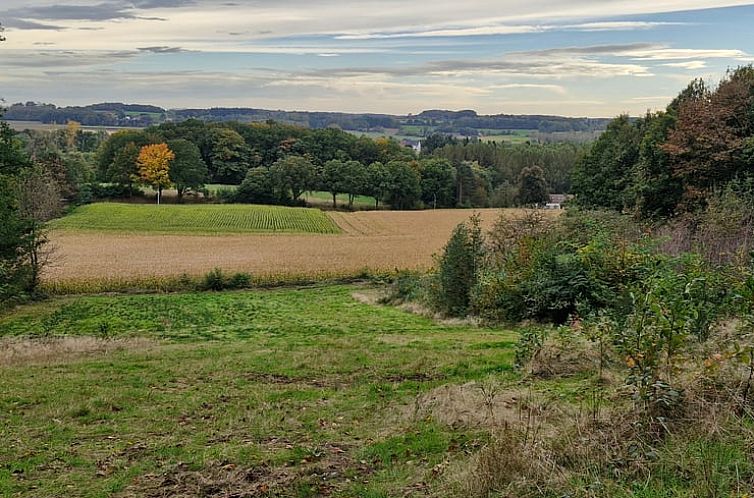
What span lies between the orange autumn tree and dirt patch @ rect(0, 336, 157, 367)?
223 feet

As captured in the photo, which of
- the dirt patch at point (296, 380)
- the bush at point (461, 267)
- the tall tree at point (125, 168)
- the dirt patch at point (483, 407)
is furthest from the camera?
the tall tree at point (125, 168)

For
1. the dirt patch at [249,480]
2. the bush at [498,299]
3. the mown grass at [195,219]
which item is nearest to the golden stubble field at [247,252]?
the mown grass at [195,219]

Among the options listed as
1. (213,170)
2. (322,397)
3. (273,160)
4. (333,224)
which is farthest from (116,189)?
(322,397)

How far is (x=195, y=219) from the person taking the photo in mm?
70562

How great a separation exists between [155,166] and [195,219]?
1971cm

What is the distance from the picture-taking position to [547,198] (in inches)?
3688

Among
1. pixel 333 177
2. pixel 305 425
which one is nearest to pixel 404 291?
pixel 305 425

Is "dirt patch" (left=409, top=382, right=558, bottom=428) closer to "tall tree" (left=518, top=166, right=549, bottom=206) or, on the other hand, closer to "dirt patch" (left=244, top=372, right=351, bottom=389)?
"dirt patch" (left=244, top=372, right=351, bottom=389)

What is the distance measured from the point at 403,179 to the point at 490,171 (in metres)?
25.2

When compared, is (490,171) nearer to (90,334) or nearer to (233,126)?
(233,126)

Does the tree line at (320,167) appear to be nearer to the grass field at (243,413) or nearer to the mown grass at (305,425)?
the grass field at (243,413)

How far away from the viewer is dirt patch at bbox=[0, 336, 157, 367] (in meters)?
15.9

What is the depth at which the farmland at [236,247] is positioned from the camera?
43.8 meters

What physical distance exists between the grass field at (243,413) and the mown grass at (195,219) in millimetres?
46381
